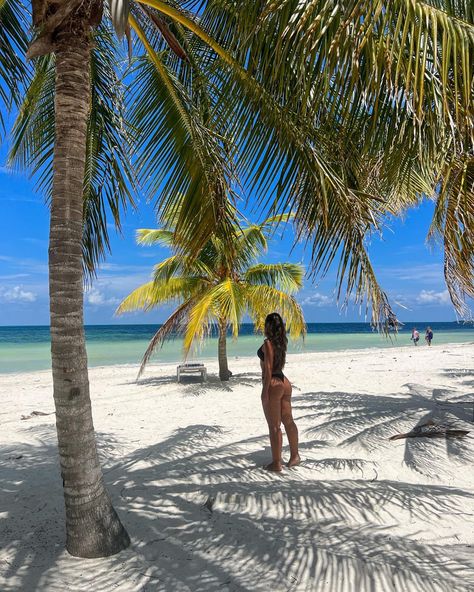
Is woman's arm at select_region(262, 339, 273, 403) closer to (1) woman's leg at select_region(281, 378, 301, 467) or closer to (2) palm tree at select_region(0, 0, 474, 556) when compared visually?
(1) woman's leg at select_region(281, 378, 301, 467)

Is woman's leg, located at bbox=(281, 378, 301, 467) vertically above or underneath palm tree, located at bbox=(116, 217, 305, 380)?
underneath

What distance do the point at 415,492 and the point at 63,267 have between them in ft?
11.6

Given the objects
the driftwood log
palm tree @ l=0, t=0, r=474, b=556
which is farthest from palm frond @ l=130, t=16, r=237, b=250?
the driftwood log

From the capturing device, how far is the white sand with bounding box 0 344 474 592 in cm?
292

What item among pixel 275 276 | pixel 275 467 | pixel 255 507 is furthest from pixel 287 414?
pixel 275 276

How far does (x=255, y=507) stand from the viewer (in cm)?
391

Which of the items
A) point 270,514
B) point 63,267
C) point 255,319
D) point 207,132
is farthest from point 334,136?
point 255,319

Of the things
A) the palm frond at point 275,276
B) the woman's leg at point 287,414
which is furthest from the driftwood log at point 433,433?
the palm frond at point 275,276

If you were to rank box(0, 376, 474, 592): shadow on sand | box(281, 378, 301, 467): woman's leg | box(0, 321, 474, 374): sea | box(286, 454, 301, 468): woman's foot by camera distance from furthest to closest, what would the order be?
box(0, 321, 474, 374): sea
box(286, 454, 301, 468): woman's foot
box(281, 378, 301, 467): woman's leg
box(0, 376, 474, 592): shadow on sand

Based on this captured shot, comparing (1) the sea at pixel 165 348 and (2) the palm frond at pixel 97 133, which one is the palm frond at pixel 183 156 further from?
(1) the sea at pixel 165 348

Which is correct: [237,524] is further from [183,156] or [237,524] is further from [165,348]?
[165,348]

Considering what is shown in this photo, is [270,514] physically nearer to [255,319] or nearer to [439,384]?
[255,319]

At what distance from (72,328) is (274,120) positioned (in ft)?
7.40

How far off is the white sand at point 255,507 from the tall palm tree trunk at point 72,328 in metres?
0.23
